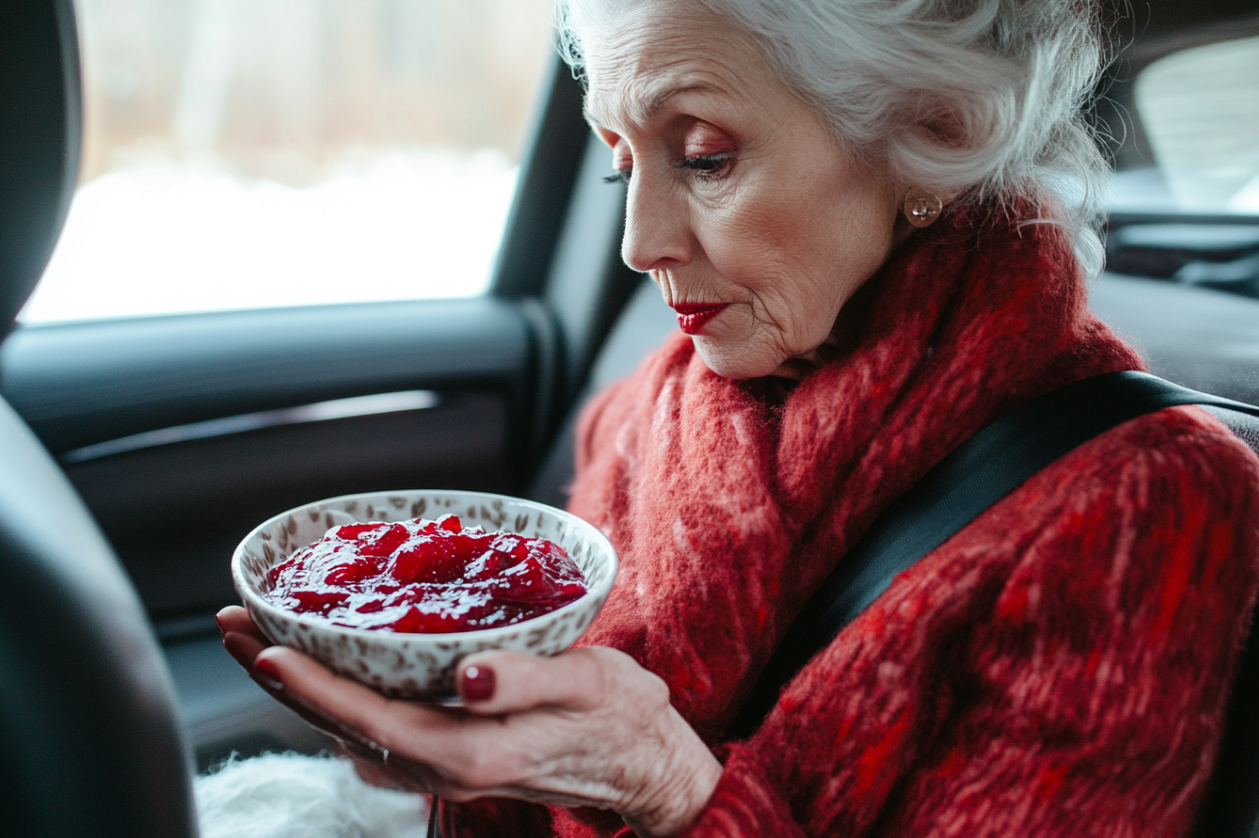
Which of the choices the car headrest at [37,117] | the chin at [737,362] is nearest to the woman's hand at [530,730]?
the chin at [737,362]

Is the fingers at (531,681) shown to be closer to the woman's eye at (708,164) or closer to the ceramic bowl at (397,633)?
the ceramic bowl at (397,633)

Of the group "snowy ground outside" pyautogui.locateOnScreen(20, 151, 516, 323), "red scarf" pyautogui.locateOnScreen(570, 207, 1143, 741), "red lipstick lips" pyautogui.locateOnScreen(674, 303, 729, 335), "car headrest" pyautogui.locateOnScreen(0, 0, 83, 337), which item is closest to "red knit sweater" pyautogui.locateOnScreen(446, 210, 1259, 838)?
"red scarf" pyautogui.locateOnScreen(570, 207, 1143, 741)

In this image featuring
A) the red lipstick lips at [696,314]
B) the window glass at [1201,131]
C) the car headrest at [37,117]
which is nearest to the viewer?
the red lipstick lips at [696,314]

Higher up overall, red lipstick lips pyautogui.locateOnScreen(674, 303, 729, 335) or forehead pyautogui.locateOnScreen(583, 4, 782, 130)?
forehead pyautogui.locateOnScreen(583, 4, 782, 130)

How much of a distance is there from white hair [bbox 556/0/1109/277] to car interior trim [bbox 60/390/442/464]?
56.7 inches

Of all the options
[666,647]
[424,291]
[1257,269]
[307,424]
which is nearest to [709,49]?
[666,647]

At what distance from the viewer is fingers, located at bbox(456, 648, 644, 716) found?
2.31 ft

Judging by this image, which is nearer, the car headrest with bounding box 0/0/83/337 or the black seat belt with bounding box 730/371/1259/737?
the black seat belt with bounding box 730/371/1259/737

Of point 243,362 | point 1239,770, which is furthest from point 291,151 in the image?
point 1239,770

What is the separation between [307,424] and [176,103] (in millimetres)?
993

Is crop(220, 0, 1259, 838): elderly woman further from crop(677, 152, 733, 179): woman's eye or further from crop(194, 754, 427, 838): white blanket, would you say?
crop(194, 754, 427, 838): white blanket

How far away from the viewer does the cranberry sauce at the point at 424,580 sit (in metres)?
0.77

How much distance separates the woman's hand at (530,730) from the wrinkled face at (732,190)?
1.75ft

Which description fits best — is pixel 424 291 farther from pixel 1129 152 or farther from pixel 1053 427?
pixel 1053 427
